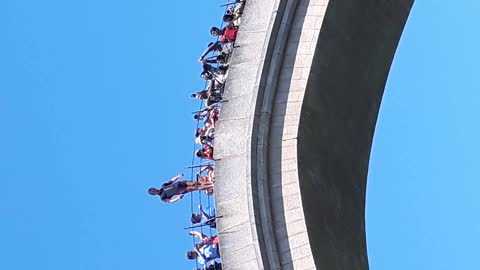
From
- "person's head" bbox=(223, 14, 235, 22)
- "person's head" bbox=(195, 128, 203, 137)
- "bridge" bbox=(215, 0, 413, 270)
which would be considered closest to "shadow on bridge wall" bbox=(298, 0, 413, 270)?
"bridge" bbox=(215, 0, 413, 270)

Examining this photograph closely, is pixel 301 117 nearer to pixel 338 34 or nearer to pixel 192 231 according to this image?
pixel 338 34

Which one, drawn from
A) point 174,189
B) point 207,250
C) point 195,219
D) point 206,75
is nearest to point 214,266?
point 207,250

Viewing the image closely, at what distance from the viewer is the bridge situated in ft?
65.5

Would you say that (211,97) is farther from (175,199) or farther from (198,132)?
(175,199)

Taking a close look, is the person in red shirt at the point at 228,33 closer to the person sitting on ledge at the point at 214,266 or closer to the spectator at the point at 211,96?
the spectator at the point at 211,96

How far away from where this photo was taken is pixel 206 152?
866 inches

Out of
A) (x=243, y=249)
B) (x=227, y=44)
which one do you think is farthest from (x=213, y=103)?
(x=243, y=249)

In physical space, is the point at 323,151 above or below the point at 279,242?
above

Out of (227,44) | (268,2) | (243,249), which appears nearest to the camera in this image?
(243,249)

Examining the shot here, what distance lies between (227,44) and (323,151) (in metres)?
3.85

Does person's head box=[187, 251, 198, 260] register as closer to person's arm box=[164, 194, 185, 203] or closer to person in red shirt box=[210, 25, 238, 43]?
person's arm box=[164, 194, 185, 203]

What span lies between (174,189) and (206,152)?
160 cm

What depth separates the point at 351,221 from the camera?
21.9 m

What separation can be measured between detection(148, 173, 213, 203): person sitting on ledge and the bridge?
1761 mm
